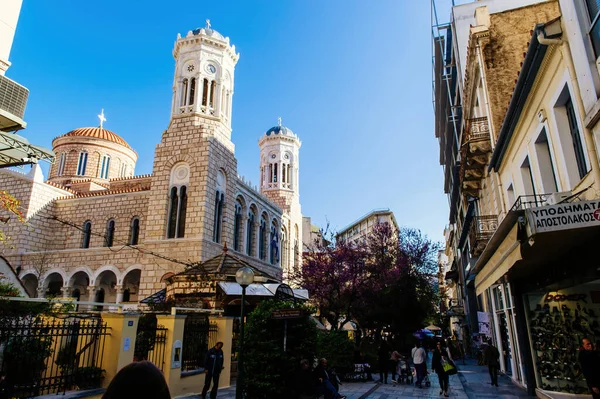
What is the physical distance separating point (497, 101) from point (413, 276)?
15.7 m

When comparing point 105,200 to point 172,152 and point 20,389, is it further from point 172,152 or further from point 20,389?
point 20,389

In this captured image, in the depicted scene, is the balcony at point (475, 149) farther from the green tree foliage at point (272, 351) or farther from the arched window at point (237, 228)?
the arched window at point (237, 228)

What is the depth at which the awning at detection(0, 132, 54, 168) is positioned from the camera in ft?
27.7

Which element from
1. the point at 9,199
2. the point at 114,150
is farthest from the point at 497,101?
the point at 114,150

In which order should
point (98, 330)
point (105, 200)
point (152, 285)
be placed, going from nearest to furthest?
point (98, 330) < point (152, 285) < point (105, 200)

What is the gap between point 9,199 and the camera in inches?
298

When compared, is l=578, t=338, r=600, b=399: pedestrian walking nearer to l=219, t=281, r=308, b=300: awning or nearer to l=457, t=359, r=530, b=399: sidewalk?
l=457, t=359, r=530, b=399: sidewalk

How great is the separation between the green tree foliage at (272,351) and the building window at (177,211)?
1628cm

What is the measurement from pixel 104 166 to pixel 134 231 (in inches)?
564

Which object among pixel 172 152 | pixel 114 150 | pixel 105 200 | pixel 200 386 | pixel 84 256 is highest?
pixel 114 150

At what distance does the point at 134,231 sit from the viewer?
89.7 feet

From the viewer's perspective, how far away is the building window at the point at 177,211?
24109 mm

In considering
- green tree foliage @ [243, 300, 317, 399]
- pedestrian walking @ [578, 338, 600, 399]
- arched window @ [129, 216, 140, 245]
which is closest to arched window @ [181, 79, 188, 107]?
arched window @ [129, 216, 140, 245]

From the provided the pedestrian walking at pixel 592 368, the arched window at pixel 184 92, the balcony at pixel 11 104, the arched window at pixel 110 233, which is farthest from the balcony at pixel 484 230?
the arched window at pixel 110 233
